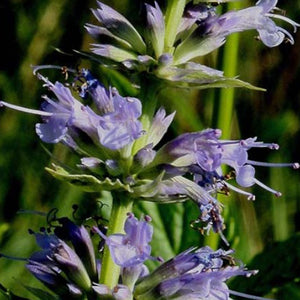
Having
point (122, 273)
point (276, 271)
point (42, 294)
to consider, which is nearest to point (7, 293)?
point (42, 294)

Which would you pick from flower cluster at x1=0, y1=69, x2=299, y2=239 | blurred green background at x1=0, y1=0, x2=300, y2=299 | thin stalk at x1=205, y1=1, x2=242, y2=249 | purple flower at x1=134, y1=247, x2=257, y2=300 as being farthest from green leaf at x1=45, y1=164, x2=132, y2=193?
blurred green background at x1=0, y1=0, x2=300, y2=299

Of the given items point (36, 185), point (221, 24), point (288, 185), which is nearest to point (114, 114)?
point (221, 24)

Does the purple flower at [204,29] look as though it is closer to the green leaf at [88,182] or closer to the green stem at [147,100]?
the green stem at [147,100]

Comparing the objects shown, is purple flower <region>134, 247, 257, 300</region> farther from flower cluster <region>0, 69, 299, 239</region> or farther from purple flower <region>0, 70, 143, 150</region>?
purple flower <region>0, 70, 143, 150</region>

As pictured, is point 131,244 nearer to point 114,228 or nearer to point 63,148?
point 114,228

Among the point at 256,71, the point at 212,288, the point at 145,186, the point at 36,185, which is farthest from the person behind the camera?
the point at 256,71

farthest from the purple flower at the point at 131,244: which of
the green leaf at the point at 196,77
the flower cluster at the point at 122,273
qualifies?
the green leaf at the point at 196,77

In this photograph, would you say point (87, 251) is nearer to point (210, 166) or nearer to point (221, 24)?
point (210, 166)
